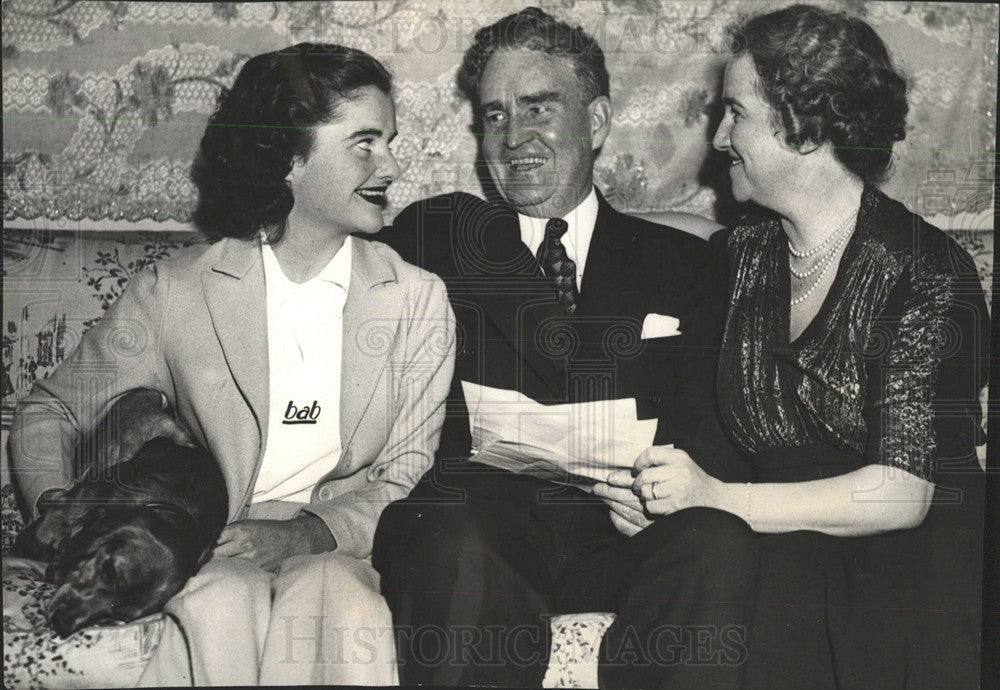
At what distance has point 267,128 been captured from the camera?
229 centimetres

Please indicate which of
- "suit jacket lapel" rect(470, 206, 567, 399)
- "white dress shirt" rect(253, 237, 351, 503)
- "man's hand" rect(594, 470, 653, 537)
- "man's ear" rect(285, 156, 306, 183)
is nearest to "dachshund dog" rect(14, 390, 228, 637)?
"white dress shirt" rect(253, 237, 351, 503)

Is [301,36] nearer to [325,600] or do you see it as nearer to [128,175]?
[128,175]

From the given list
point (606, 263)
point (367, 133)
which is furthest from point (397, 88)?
point (606, 263)

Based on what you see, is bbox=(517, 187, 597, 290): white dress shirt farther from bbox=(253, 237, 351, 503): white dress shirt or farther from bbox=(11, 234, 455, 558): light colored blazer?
bbox=(253, 237, 351, 503): white dress shirt

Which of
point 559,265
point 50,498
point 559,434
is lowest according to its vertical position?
point 50,498

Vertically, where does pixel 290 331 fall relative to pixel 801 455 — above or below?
above

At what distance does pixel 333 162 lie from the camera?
2.28 meters

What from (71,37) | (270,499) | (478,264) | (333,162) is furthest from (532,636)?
(71,37)

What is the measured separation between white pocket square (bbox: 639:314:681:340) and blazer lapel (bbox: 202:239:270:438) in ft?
2.87

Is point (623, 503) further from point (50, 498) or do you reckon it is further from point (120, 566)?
point (50, 498)

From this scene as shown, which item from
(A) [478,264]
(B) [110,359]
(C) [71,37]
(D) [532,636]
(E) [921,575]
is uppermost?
(C) [71,37]

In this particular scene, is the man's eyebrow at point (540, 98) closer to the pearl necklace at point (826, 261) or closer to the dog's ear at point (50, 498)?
the pearl necklace at point (826, 261)

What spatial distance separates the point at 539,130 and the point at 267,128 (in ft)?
2.04

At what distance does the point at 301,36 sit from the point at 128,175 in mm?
515
